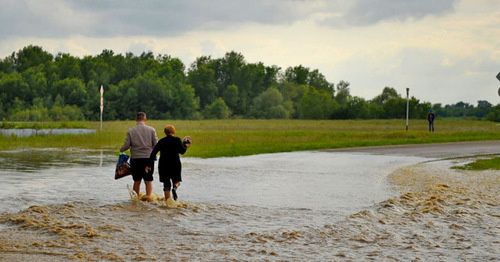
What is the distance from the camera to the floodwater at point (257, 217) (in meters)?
7.84

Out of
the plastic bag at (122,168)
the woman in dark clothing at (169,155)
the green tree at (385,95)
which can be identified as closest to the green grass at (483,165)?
the woman in dark clothing at (169,155)

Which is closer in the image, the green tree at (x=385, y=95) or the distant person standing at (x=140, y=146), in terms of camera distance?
the distant person standing at (x=140, y=146)

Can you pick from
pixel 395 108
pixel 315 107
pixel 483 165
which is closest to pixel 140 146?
pixel 483 165

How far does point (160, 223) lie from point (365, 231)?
10.5ft

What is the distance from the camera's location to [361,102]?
381 feet

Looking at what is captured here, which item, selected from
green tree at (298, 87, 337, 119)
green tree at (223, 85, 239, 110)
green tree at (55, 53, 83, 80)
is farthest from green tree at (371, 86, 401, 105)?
green tree at (55, 53, 83, 80)

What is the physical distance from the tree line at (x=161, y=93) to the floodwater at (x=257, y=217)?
73381 millimetres

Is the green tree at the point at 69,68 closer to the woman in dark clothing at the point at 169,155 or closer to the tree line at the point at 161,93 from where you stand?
the tree line at the point at 161,93

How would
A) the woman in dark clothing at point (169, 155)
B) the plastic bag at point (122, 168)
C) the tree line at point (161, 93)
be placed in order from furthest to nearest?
the tree line at point (161, 93), the plastic bag at point (122, 168), the woman in dark clothing at point (169, 155)

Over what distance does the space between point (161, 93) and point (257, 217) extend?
108 m

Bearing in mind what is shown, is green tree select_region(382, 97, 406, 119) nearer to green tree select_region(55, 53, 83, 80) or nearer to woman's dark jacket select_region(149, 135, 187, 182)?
green tree select_region(55, 53, 83, 80)

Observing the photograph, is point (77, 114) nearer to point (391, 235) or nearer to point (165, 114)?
point (165, 114)

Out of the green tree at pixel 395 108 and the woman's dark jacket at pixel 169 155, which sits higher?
the green tree at pixel 395 108

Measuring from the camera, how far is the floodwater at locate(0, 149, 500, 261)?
25.7 ft
